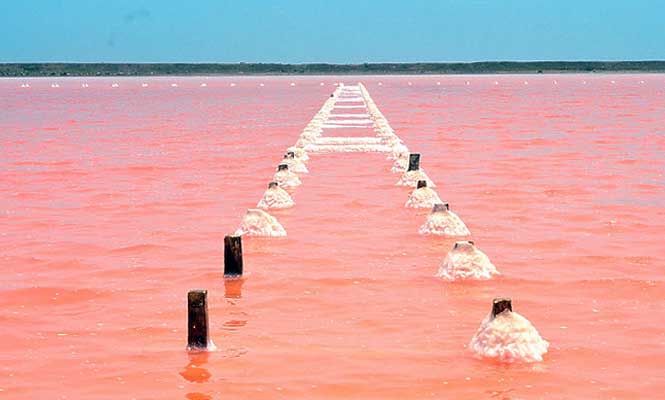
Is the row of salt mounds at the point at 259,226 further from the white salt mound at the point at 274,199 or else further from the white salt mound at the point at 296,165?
the white salt mound at the point at 296,165

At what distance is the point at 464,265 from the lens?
905cm

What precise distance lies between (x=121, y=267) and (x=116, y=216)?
10.6 feet

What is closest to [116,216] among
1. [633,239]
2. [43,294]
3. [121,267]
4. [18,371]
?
[121,267]

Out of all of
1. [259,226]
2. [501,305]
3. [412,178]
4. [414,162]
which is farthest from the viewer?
[414,162]

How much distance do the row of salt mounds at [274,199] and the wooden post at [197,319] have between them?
6.11 metres

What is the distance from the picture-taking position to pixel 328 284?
29.9 feet

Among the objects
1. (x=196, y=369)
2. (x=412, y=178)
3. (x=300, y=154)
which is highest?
(x=300, y=154)

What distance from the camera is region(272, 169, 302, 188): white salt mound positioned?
15.1 meters

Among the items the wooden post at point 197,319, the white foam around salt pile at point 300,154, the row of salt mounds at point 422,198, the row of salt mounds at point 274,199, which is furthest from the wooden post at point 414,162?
the wooden post at point 197,319

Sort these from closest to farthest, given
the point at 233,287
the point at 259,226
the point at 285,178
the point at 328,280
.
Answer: the point at 233,287, the point at 328,280, the point at 259,226, the point at 285,178

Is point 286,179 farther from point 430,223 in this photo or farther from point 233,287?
point 233,287

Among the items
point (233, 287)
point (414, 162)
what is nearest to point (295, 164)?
point (414, 162)

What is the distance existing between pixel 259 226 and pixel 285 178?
13.6ft

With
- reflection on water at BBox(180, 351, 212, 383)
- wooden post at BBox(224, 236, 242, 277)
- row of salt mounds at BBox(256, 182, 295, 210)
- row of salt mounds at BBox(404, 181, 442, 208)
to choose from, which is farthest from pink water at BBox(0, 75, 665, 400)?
row of salt mounds at BBox(404, 181, 442, 208)
